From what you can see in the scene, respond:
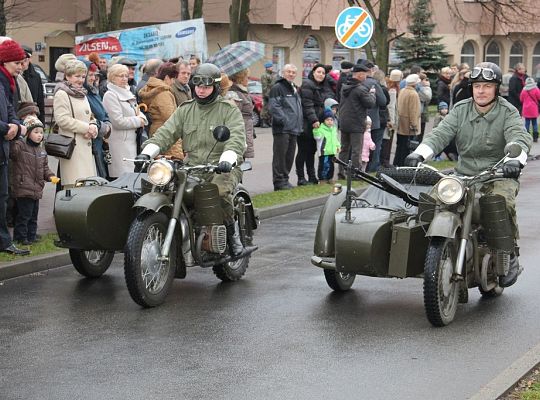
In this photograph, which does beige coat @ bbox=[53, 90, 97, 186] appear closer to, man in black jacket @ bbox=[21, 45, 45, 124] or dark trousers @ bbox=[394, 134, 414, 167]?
man in black jacket @ bbox=[21, 45, 45, 124]

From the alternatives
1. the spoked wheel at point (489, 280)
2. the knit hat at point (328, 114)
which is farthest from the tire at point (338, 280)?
the knit hat at point (328, 114)

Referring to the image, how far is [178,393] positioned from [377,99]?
12632 mm

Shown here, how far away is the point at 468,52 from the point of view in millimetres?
57344

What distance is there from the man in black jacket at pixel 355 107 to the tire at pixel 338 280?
778 cm

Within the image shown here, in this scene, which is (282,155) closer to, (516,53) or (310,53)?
(310,53)

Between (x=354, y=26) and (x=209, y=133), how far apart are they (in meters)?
9.78

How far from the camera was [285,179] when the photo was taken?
57.1ft

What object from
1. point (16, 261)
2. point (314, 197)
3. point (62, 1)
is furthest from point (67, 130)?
point (62, 1)

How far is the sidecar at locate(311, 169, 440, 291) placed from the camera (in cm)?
865

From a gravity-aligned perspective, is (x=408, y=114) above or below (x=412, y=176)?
below

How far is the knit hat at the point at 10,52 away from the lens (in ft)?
37.2

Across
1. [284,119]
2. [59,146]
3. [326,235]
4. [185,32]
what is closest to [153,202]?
[326,235]

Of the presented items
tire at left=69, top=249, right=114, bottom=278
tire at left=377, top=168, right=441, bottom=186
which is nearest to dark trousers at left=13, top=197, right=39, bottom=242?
tire at left=69, top=249, right=114, bottom=278

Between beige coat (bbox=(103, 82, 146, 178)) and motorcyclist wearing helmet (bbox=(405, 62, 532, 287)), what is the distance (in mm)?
4918
